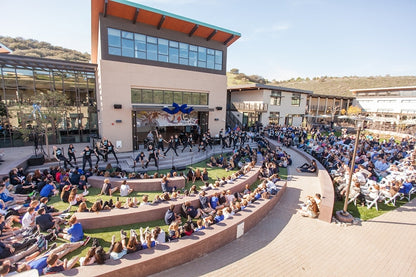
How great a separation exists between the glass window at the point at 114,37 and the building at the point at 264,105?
17487 millimetres

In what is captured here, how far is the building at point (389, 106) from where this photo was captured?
112ft

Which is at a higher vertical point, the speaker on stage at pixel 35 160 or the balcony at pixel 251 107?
the balcony at pixel 251 107

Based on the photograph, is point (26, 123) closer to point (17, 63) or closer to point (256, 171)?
point (17, 63)

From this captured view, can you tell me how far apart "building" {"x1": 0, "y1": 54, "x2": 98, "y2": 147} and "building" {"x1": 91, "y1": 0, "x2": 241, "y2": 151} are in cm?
245

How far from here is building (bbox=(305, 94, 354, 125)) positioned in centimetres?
3819

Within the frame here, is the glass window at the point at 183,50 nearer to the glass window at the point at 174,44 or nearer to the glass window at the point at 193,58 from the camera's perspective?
the glass window at the point at 174,44

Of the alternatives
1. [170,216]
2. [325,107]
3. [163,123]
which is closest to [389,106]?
[325,107]

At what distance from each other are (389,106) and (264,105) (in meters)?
29.6

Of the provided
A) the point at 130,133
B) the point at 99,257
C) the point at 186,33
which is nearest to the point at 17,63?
the point at 130,133

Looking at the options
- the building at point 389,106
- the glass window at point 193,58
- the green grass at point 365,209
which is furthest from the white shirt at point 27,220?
the building at point 389,106

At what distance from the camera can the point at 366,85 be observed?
59625 mm

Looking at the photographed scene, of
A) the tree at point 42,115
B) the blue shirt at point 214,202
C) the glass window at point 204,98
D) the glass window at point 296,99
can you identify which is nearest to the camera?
the blue shirt at point 214,202

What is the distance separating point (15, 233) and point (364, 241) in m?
10.8

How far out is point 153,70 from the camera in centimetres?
1594
